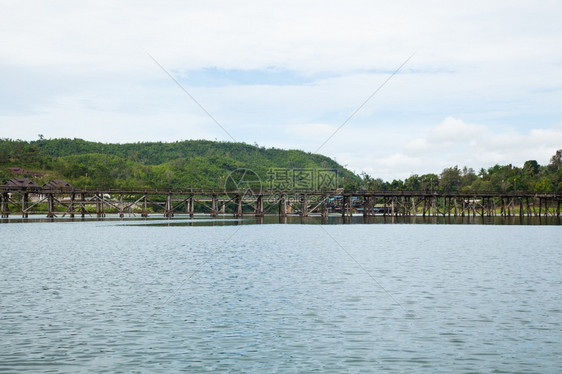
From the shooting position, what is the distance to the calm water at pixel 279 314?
47.8ft

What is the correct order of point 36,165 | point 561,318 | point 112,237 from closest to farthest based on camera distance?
1. point 561,318
2. point 112,237
3. point 36,165

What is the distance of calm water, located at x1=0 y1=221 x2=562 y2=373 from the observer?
1455cm

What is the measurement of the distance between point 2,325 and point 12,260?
19.8 meters

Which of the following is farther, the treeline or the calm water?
the treeline

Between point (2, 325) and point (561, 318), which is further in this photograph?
point (561, 318)

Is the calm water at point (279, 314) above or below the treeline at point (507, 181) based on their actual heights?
below

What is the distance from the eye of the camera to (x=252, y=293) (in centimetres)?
2434

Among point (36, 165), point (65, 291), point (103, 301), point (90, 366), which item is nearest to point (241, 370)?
point (90, 366)

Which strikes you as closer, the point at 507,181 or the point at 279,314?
the point at 279,314

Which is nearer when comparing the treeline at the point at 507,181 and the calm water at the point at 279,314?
the calm water at the point at 279,314

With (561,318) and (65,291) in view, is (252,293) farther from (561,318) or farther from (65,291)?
(561,318)

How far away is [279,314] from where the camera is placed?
20000mm

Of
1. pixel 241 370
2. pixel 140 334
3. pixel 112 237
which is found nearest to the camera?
pixel 241 370

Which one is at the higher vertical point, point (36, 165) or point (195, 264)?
point (36, 165)
